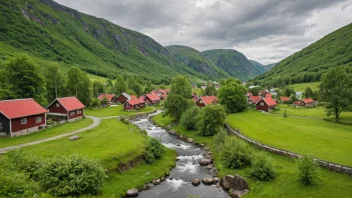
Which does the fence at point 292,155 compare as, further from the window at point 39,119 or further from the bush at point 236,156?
the window at point 39,119

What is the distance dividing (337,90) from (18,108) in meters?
79.8

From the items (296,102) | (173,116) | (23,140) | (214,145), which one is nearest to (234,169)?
(214,145)

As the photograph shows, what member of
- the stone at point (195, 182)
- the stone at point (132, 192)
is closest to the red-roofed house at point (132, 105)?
the stone at point (195, 182)

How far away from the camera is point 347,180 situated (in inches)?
1169

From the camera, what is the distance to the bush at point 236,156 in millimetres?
40094

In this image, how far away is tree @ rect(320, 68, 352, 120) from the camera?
63750 millimetres

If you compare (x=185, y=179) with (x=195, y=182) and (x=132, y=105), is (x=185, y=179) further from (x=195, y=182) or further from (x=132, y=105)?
(x=132, y=105)

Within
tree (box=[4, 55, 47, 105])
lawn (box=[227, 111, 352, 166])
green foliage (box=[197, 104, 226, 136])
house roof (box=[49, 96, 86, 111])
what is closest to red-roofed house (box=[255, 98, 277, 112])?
lawn (box=[227, 111, 352, 166])

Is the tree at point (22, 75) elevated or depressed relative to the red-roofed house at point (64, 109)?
elevated

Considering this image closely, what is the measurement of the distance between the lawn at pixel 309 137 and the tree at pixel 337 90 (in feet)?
19.4

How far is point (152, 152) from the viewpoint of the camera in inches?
1788

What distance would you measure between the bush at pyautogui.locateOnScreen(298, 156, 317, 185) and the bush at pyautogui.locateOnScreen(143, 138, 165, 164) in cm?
2431

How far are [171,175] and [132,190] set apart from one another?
8.81 m

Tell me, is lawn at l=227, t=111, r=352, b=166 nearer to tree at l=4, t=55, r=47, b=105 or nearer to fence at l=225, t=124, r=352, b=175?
fence at l=225, t=124, r=352, b=175
